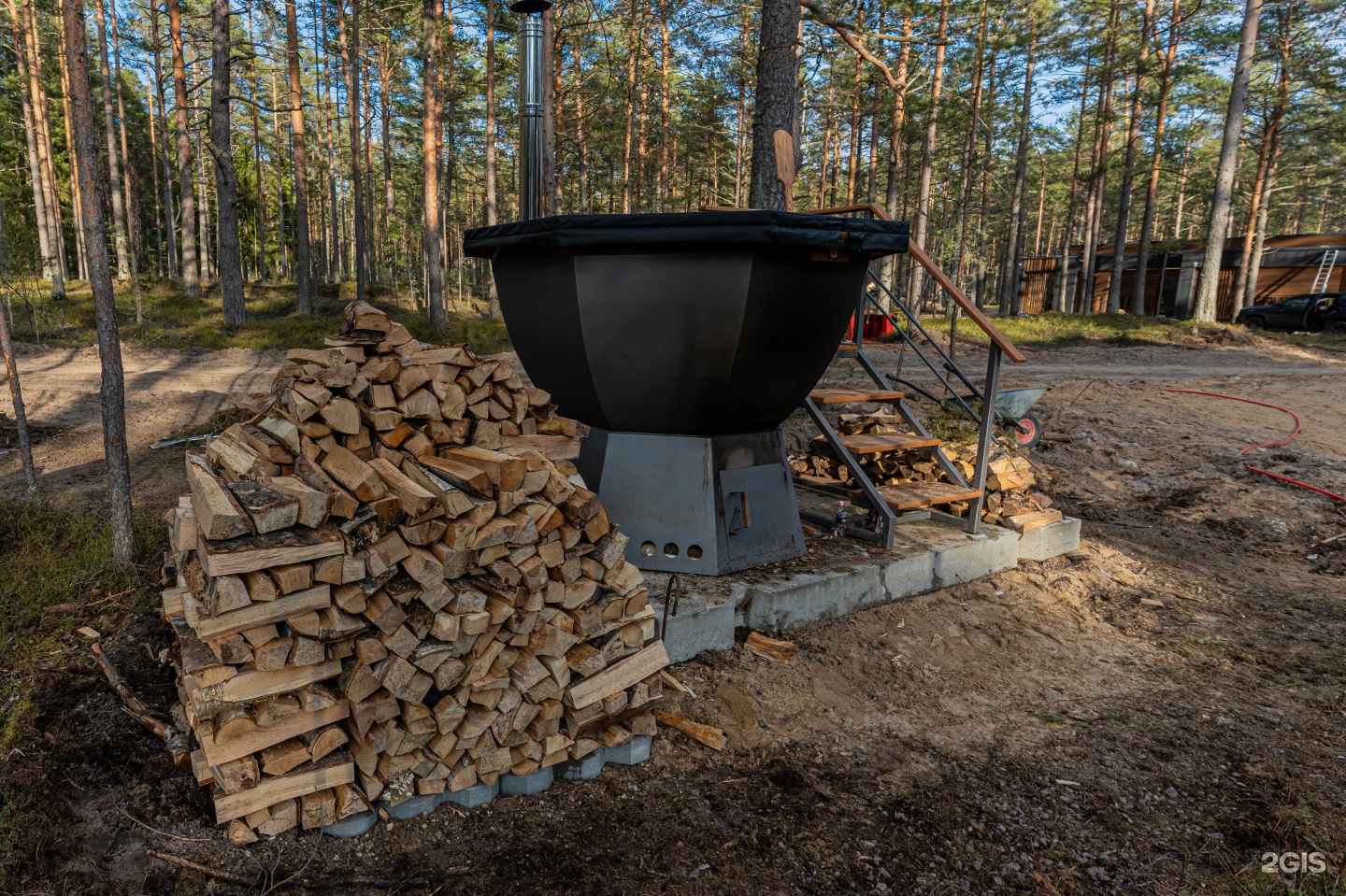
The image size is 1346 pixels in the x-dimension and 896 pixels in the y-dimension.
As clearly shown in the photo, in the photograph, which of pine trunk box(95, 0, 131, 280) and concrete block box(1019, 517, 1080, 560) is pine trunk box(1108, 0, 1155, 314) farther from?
pine trunk box(95, 0, 131, 280)

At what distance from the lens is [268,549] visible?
2.04 meters

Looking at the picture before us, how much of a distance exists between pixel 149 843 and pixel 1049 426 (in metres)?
9.24

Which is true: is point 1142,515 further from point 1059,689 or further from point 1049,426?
point 1059,689

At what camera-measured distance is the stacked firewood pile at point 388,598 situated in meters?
2.11

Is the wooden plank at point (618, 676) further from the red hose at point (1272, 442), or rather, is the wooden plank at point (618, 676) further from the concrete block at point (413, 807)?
the red hose at point (1272, 442)

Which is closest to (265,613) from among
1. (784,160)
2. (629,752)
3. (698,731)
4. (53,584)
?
(629,752)

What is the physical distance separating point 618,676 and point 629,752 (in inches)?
13.8

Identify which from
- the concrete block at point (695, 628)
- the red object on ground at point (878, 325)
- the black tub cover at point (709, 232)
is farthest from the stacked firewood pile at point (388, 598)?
the red object on ground at point (878, 325)

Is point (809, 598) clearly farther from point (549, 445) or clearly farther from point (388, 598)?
point (388, 598)

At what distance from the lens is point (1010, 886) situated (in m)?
2.22

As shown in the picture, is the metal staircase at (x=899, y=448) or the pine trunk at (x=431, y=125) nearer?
the metal staircase at (x=899, y=448)

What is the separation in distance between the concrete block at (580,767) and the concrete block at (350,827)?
66cm

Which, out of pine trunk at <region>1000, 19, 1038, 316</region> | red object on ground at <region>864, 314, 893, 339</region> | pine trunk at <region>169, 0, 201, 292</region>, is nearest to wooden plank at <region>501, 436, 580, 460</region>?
red object on ground at <region>864, 314, 893, 339</region>

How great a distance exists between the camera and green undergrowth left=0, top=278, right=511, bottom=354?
1260 cm
